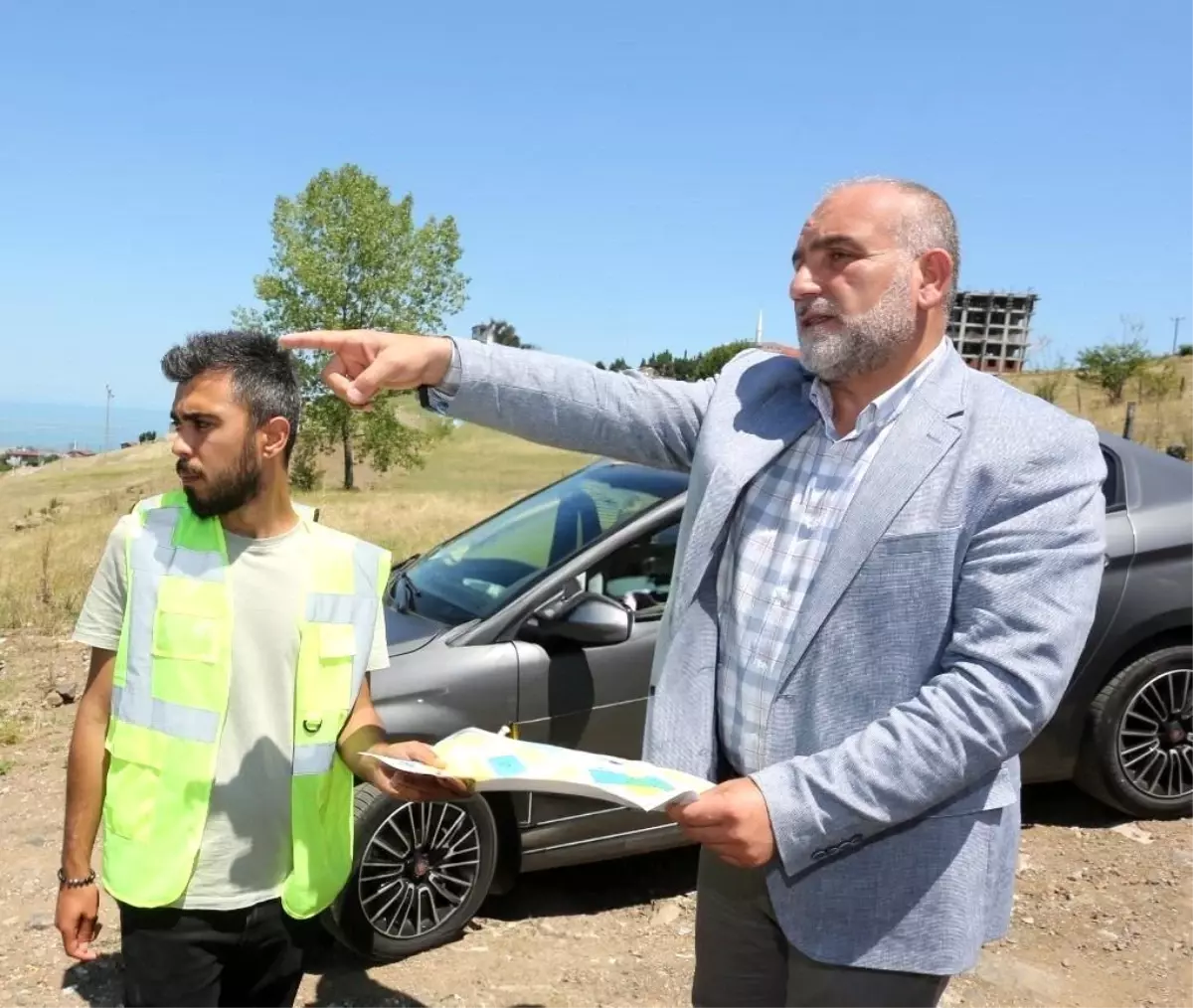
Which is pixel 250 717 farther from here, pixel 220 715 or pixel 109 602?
pixel 109 602

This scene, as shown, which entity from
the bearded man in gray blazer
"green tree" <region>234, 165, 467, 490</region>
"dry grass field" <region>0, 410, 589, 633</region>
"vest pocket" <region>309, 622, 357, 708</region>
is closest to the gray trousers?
the bearded man in gray blazer

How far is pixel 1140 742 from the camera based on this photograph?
4.78 metres

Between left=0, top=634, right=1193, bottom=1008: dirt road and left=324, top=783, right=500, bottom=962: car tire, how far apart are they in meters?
0.12

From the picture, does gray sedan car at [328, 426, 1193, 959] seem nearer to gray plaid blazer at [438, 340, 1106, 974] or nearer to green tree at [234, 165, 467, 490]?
gray plaid blazer at [438, 340, 1106, 974]

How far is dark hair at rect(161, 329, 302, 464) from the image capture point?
2275 millimetres

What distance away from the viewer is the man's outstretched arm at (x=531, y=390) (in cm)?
208

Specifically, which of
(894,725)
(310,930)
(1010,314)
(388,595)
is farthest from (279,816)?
(1010,314)

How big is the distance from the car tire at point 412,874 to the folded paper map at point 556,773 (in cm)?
172

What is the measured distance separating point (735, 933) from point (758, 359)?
126 centimetres

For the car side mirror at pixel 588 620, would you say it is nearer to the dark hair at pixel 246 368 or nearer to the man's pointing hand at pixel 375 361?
the dark hair at pixel 246 368

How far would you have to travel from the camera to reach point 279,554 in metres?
2.29

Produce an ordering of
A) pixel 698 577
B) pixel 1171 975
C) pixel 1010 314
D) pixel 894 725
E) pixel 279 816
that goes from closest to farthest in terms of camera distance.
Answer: pixel 894 725
pixel 698 577
pixel 279 816
pixel 1171 975
pixel 1010 314

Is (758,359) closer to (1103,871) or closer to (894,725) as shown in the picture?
(894,725)

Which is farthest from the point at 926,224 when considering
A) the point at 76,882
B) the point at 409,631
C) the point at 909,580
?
the point at 409,631
